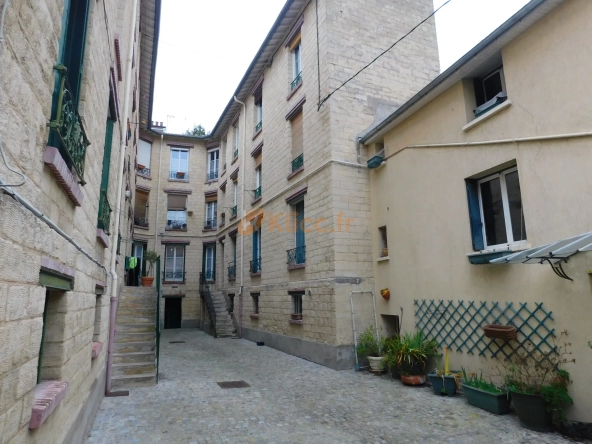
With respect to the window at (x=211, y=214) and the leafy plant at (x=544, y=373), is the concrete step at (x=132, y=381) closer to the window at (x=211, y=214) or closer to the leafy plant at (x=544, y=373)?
the leafy plant at (x=544, y=373)

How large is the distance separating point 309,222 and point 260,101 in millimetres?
7339

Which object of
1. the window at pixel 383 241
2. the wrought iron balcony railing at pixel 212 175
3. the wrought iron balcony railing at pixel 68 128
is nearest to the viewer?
the wrought iron balcony railing at pixel 68 128

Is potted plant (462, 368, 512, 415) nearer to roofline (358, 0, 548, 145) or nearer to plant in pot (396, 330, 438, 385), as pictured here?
plant in pot (396, 330, 438, 385)

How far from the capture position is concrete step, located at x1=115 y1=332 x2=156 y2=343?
8422 millimetres

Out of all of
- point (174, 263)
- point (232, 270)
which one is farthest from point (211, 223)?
point (232, 270)

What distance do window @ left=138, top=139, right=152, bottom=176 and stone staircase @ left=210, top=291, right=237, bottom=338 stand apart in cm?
848

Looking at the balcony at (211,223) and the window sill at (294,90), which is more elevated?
the window sill at (294,90)

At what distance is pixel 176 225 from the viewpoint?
21.2 meters

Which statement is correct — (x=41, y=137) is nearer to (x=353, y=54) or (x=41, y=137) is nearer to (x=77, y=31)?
(x=77, y=31)

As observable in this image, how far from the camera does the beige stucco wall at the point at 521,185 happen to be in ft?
17.4

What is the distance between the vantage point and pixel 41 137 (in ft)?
7.19

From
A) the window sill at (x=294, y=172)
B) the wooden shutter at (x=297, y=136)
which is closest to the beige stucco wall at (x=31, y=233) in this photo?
the window sill at (x=294, y=172)

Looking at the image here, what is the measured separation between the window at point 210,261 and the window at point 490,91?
51.8ft

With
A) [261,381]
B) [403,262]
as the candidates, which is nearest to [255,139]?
[403,262]
